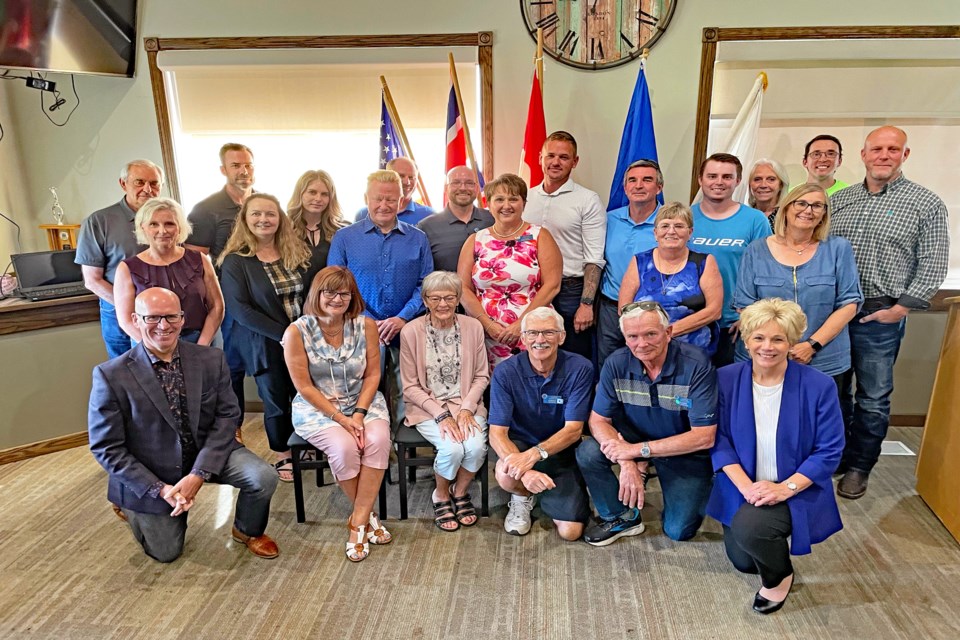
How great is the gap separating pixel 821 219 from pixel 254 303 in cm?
252

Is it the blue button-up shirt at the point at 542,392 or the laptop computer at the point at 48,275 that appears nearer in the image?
the blue button-up shirt at the point at 542,392

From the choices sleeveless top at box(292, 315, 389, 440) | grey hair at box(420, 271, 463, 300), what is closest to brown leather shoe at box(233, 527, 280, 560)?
sleeveless top at box(292, 315, 389, 440)

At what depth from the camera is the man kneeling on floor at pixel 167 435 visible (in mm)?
2258

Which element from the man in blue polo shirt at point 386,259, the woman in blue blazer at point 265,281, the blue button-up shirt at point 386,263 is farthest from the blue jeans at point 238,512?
the blue button-up shirt at point 386,263

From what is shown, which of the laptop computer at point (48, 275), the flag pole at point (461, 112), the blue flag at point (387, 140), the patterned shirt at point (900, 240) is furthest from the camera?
the blue flag at point (387, 140)

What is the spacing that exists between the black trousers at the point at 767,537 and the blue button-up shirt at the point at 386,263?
165 centimetres

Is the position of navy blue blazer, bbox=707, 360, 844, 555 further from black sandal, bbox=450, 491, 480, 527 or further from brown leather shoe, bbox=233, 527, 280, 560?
brown leather shoe, bbox=233, 527, 280, 560

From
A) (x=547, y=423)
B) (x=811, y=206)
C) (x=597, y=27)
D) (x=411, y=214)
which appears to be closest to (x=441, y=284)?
(x=547, y=423)

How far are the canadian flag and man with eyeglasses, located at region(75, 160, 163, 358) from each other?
2.04 meters

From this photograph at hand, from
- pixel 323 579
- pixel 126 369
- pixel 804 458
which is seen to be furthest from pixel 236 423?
pixel 804 458

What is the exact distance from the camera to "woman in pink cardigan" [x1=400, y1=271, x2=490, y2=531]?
264cm

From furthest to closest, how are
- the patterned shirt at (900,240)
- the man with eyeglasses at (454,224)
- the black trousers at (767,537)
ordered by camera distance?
the man with eyeglasses at (454,224) < the patterned shirt at (900,240) < the black trousers at (767,537)

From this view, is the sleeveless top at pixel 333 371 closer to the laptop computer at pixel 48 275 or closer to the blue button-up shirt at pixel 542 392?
the blue button-up shirt at pixel 542 392

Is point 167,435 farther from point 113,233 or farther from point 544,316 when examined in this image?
point 544,316
